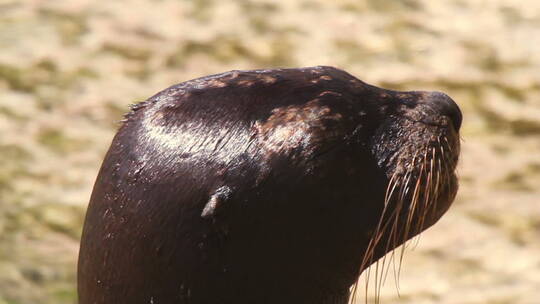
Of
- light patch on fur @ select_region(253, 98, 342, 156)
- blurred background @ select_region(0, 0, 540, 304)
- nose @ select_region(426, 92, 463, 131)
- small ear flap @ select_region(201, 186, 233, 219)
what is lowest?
small ear flap @ select_region(201, 186, 233, 219)

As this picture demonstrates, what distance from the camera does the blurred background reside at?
23.9 feet

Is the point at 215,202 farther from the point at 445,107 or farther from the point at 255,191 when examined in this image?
the point at 445,107

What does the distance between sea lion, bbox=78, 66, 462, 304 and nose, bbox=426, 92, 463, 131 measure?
3.7 inches

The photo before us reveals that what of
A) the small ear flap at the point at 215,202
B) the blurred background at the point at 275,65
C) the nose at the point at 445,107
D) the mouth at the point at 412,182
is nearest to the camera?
the small ear flap at the point at 215,202

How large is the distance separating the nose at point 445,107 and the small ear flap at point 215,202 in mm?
877

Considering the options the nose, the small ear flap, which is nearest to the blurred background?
the nose

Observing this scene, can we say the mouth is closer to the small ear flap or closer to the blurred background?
the small ear flap

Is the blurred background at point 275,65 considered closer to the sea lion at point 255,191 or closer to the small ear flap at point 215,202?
the sea lion at point 255,191

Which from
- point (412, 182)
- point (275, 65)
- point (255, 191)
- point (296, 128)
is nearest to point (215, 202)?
point (255, 191)

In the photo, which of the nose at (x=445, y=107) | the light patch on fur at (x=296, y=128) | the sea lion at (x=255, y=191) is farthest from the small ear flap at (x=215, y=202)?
the nose at (x=445, y=107)

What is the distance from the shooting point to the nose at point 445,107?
436 cm

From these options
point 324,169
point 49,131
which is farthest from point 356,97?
point 49,131

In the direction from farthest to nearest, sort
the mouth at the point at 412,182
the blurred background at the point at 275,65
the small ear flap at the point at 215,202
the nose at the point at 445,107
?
the blurred background at the point at 275,65 < the nose at the point at 445,107 < the mouth at the point at 412,182 < the small ear flap at the point at 215,202

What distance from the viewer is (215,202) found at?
394cm
